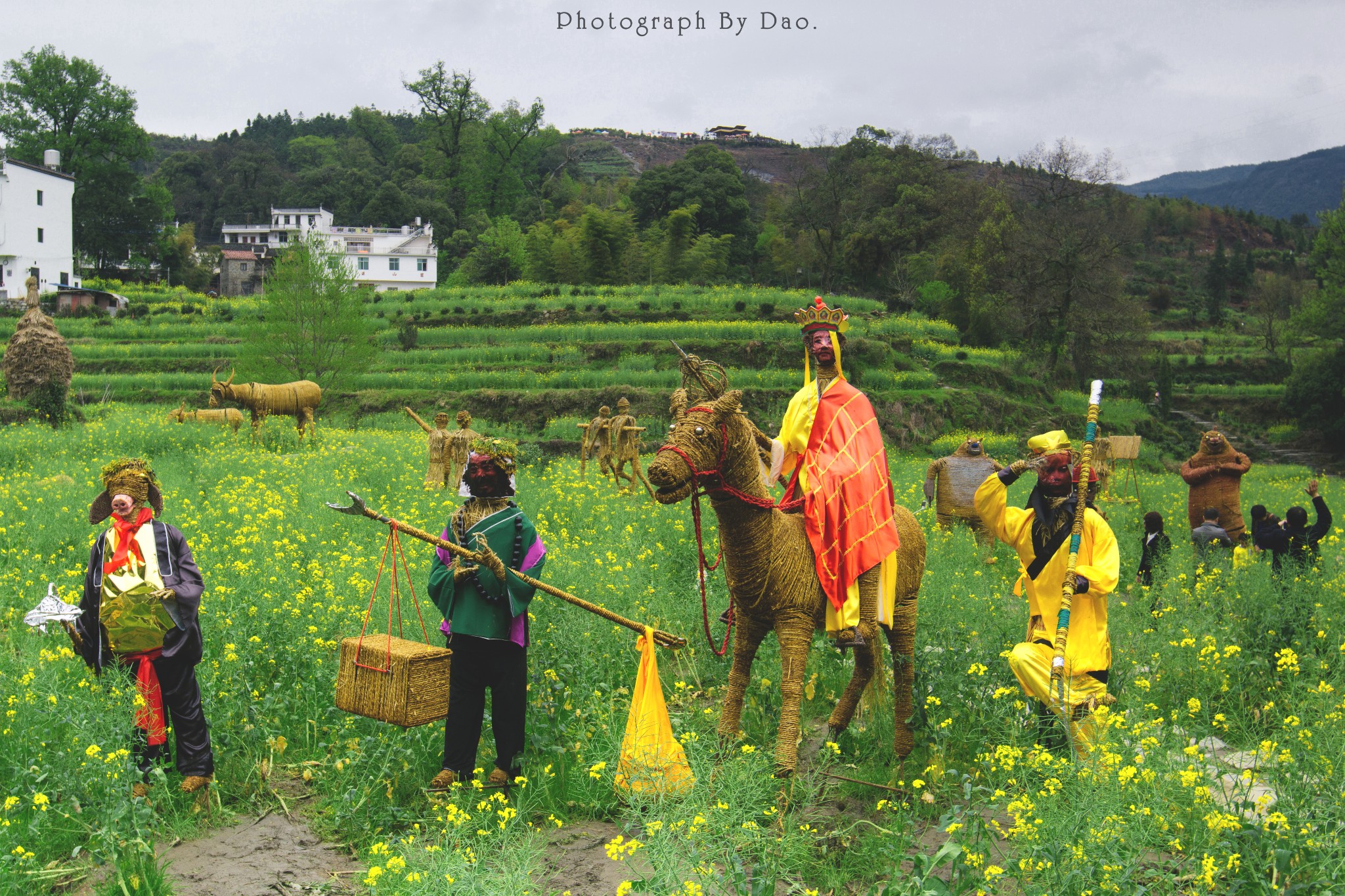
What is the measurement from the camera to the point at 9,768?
578 centimetres

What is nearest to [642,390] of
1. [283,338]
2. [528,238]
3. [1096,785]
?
[283,338]

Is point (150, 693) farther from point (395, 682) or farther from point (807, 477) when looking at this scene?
point (807, 477)

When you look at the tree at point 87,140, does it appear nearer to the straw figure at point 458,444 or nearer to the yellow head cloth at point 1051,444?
the straw figure at point 458,444

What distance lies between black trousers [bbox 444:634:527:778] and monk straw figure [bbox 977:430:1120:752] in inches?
123

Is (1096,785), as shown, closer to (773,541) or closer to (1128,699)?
(1128,699)

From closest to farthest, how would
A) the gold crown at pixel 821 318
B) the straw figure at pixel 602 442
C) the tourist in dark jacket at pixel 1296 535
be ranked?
the gold crown at pixel 821 318 < the tourist in dark jacket at pixel 1296 535 < the straw figure at pixel 602 442

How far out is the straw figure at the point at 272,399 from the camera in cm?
1958

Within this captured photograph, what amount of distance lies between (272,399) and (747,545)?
16.3 metres

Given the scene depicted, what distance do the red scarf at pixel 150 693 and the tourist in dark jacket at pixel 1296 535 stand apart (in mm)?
9956

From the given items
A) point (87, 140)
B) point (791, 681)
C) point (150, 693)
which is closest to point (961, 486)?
point (791, 681)

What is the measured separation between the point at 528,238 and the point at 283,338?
31087mm

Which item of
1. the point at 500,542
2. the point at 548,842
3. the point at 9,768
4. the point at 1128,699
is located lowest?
the point at 548,842

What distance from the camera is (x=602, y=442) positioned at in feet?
55.3

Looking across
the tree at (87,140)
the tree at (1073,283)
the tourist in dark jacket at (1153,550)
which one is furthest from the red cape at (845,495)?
the tree at (87,140)
